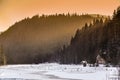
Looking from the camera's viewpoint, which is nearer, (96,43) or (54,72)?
(96,43)

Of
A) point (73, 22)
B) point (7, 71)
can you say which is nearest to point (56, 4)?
point (73, 22)

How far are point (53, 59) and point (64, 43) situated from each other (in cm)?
30

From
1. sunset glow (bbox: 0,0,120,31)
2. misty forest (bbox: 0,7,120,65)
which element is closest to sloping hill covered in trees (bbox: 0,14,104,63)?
misty forest (bbox: 0,7,120,65)

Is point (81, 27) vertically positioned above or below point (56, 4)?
below

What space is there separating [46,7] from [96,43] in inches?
45.3

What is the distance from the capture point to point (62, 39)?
5.45 metres

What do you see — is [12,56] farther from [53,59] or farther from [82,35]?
[82,35]

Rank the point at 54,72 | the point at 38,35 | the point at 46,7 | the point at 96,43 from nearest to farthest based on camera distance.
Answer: the point at 96,43
the point at 54,72
the point at 38,35
the point at 46,7

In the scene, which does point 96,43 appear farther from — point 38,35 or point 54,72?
point 38,35

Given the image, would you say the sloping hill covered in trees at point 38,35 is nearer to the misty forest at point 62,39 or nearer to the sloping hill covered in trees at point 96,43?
the misty forest at point 62,39

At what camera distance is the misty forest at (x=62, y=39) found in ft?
16.5

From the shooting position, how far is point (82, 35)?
206 inches

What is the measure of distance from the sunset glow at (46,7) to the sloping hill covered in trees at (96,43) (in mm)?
203

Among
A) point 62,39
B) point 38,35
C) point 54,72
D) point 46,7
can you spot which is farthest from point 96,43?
point 46,7
